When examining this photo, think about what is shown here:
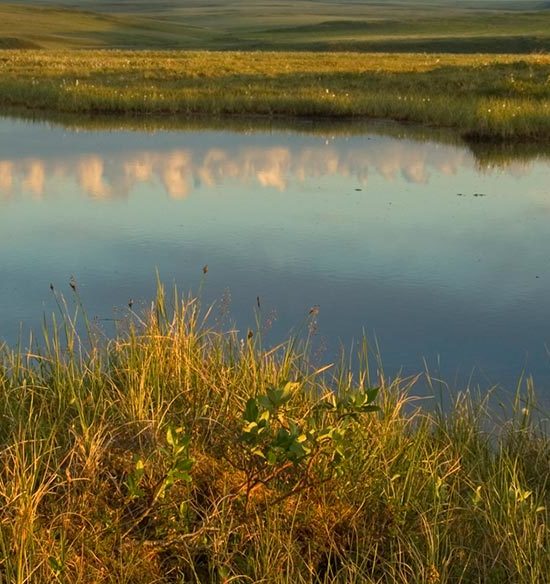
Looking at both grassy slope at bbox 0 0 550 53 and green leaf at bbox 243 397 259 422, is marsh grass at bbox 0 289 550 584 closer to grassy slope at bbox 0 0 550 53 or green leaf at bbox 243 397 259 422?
green leaf at bbox 243 397 259 422

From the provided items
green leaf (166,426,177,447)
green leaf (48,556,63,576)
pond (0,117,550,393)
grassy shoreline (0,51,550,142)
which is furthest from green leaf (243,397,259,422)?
grassy shoreline (0,51,550,142)

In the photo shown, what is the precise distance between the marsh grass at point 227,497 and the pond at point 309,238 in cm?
108

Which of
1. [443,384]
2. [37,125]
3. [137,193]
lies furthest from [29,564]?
[37,125]

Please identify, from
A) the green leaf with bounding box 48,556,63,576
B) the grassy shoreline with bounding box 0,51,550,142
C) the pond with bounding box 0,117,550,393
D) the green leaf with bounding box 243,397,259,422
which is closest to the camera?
the green leaf with bounding box 48,556,63,576

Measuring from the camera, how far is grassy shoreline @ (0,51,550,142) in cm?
1705

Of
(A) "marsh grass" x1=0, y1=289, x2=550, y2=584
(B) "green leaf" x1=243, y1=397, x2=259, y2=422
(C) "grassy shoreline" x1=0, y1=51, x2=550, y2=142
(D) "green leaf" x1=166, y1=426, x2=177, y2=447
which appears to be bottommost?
(C) "grassy shoreline" x1=0, y1=51, x2=550, y2=142

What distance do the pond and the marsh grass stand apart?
42.7 inches

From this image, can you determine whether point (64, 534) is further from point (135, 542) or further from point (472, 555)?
point (472, 555)

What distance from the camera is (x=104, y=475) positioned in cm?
351

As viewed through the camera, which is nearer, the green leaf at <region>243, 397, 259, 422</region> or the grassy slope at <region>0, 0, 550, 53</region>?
the green leaf at <region>243, 397, 259, 422</region>

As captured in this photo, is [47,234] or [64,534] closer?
[64,534]

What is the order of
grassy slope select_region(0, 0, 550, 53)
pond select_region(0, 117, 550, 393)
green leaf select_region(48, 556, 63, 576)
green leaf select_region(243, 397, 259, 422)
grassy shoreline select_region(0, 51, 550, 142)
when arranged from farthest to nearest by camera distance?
1. grassy slope select_region(0, 0, 550, 53)
2. grassy shoreline select_region(0, 51, 550, 142)
3. pond select_region(0, 117, 550, 393)
4. green leaf select_region(243, 397, 259, 422)
5. green leaf select_region(48, 556, 63, 576)

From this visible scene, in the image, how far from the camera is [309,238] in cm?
895

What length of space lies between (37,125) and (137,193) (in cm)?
749
